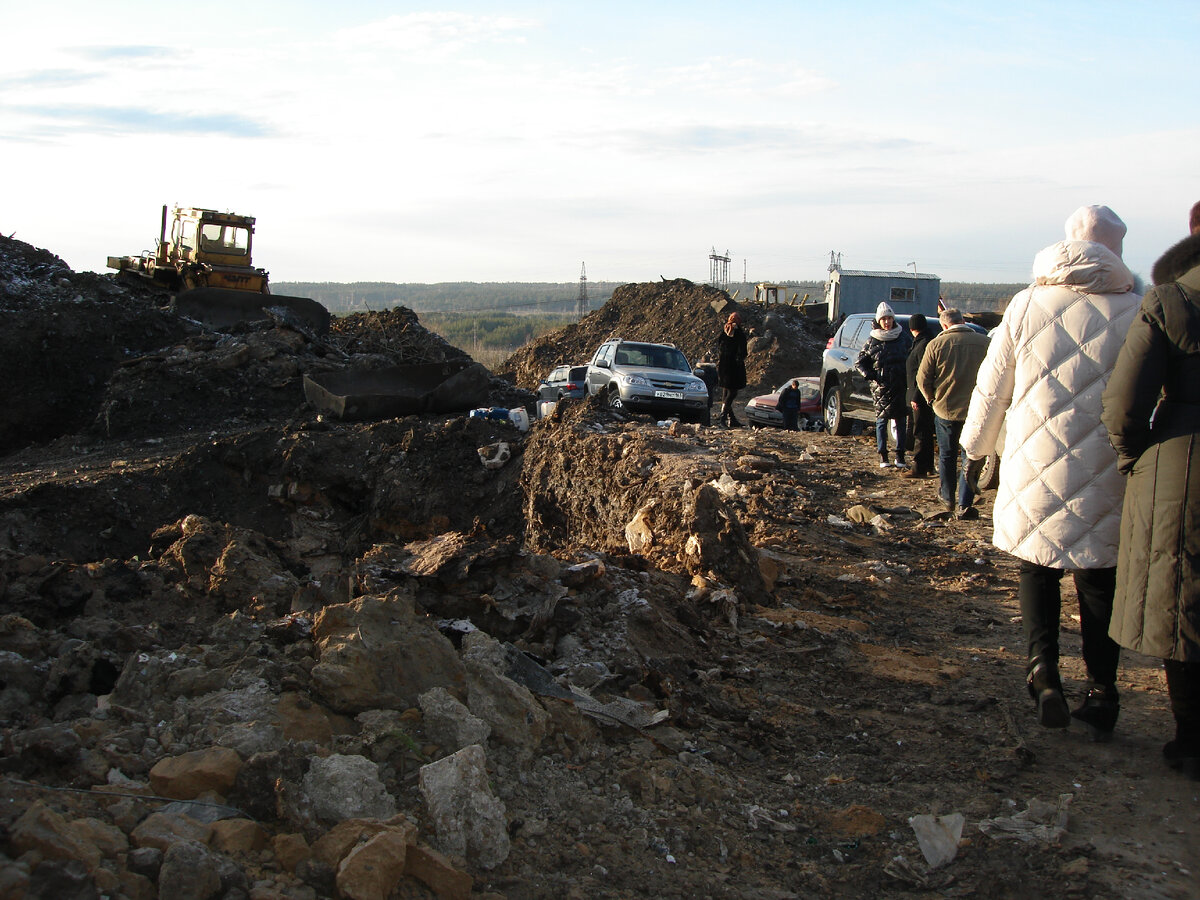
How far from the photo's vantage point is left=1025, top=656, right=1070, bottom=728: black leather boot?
380 cm

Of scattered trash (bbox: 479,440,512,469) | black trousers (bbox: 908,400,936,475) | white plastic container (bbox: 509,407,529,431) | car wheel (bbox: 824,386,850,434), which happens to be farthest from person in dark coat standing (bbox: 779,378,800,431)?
scattered trash (bbox: 479,440,512,469)

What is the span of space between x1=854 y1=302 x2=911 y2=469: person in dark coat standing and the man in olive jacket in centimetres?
141

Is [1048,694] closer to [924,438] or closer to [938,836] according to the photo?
[938,836]

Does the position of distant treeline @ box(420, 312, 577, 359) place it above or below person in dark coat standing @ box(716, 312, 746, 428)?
above

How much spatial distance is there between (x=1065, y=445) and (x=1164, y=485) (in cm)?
53

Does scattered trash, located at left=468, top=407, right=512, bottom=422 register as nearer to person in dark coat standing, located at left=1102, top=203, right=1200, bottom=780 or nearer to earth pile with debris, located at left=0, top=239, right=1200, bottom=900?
earth pile with debris, located at left=0, top=239, right=1200, bottom=900

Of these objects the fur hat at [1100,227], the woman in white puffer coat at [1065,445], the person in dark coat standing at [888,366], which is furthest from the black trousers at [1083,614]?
the person in dark coat standing at [888,366]

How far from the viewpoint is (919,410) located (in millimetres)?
9516

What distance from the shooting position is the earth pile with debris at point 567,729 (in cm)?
253

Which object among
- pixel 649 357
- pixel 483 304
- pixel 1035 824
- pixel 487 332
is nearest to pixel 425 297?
pixel 483 304

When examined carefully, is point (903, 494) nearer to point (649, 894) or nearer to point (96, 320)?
point (649, 894)

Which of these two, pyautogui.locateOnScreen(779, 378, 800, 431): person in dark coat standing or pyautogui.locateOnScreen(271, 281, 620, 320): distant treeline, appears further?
pyautogui.locateOnScreen(271, 281, 620, 320): distant treeline

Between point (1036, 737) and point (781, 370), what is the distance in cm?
2744

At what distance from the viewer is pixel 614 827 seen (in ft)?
9.72
